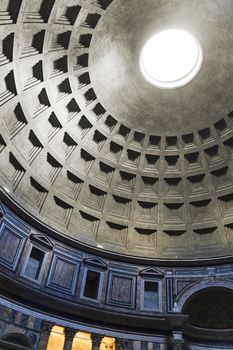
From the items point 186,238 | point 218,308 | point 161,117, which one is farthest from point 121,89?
point 218,308

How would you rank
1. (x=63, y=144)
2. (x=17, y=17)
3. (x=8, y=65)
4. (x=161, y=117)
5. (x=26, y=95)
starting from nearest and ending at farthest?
(x=17, y=17) → (x=8, y=65) → (x=26, y=95) → (x=63, y=144) → (x=161, y=117)

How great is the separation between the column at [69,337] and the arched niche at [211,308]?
603cm

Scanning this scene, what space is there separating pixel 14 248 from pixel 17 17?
34.1 feet

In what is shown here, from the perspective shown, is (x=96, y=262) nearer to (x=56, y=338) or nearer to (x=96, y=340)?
(x=96, y=340)

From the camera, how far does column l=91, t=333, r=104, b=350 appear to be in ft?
57.3

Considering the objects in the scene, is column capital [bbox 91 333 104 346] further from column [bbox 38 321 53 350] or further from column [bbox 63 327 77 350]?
column [bbox 38 321 53 350]

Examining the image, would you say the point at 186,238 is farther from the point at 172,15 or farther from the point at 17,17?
the point at 17,17

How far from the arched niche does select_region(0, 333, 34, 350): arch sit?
8156mm

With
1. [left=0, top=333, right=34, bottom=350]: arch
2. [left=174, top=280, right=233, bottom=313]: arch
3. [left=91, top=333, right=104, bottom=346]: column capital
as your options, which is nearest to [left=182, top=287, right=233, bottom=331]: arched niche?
[left=174, top=280, right=233, bottom=313]: arch

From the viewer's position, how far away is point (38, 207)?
20.0 metres

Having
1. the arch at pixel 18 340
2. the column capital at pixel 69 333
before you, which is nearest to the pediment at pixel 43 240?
the column capital at pixel 69 333

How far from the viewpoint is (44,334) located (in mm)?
16500

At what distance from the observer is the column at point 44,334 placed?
16203 mm

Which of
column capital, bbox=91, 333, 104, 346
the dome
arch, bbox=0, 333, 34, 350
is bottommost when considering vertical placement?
arch, bbox=0, 333, 34, 350
